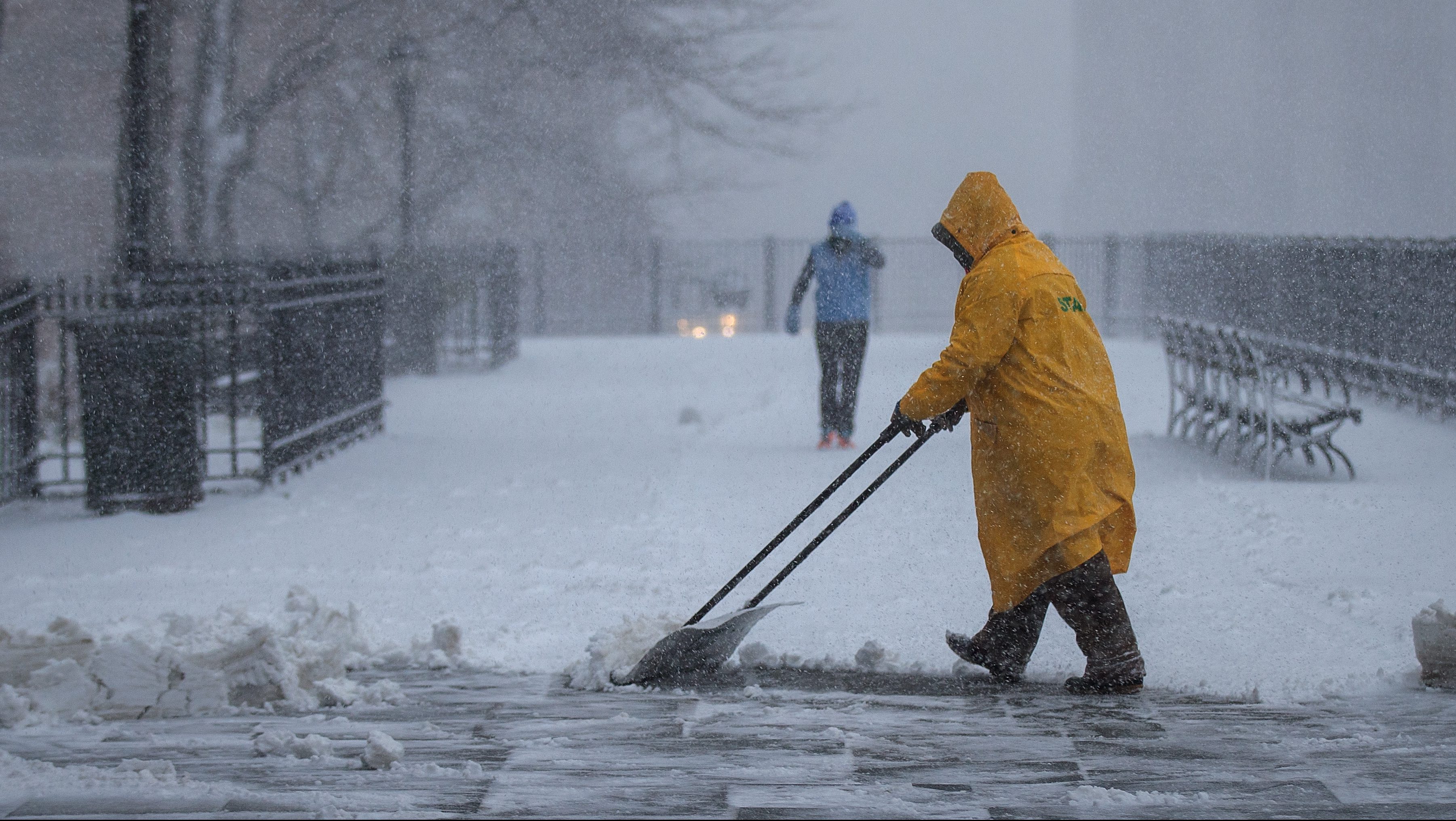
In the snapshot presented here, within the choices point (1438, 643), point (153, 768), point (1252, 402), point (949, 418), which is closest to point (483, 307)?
point (1252, 402)

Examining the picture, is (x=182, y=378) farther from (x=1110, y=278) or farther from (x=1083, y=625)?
(x=1110, y=278)

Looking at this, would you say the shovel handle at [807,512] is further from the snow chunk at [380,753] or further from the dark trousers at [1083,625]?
the snow chunk at [380,753]

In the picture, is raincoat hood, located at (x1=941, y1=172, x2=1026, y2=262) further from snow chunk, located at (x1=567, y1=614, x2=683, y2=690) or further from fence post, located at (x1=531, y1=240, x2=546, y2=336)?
fence post, located at (x1=531, y1=240, x2=546, y2=336)

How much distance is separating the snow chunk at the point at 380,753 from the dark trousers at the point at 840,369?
5.79 meters

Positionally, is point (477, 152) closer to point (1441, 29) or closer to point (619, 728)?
point (1441, 29)

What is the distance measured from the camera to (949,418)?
412 cm

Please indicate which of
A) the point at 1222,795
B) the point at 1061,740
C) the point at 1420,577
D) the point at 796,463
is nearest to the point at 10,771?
the point at 1061,740

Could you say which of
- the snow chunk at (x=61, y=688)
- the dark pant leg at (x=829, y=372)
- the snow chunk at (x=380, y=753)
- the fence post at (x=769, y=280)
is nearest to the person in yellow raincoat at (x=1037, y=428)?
the snow chunk at (x=380, y=753)

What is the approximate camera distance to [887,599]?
5414mm

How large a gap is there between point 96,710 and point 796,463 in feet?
17.4

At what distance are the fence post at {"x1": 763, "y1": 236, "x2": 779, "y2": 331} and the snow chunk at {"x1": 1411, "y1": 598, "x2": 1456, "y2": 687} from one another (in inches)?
711

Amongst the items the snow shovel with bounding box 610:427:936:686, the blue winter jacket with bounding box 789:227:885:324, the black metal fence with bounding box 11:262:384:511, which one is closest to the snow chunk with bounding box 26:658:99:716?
the snow shovel with bounding box 610:427:936:686

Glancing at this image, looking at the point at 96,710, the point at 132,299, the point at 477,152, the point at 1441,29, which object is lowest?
the point at 96,710

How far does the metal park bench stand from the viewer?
25.6 ft
